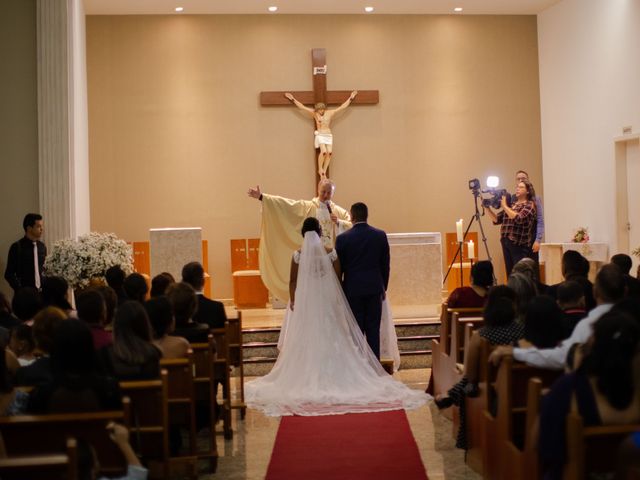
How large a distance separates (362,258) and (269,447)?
2269 millimetres

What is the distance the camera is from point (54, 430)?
11.8 feet

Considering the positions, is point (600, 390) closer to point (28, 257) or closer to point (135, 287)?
point (135, 287)

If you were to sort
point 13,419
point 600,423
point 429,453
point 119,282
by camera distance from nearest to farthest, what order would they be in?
point 600,423 < point 13,419 < point 429,453 < point 119,282

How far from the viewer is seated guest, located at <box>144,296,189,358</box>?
5.05 metres

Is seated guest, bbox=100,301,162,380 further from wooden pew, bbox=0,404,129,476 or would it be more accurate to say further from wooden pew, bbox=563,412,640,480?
wooden pew, bbox=563,412,640,480

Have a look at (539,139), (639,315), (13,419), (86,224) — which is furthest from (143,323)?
(539,139)

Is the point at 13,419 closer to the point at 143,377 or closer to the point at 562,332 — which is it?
the point at 143,377

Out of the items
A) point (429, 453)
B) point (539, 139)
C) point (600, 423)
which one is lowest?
point (429, 453)

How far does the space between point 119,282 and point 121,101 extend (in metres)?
6.69

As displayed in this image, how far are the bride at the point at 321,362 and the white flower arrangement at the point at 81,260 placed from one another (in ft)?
6.19

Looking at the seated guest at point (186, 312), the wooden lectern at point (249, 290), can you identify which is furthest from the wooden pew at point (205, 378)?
the wooden lectern at point (249, 290)

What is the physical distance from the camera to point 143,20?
512 inches

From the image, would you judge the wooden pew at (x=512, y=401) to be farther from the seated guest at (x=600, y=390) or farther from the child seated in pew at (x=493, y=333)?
the seated guest at (x=600, y=390)

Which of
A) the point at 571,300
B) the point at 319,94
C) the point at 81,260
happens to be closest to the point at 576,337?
the point at 571,300
